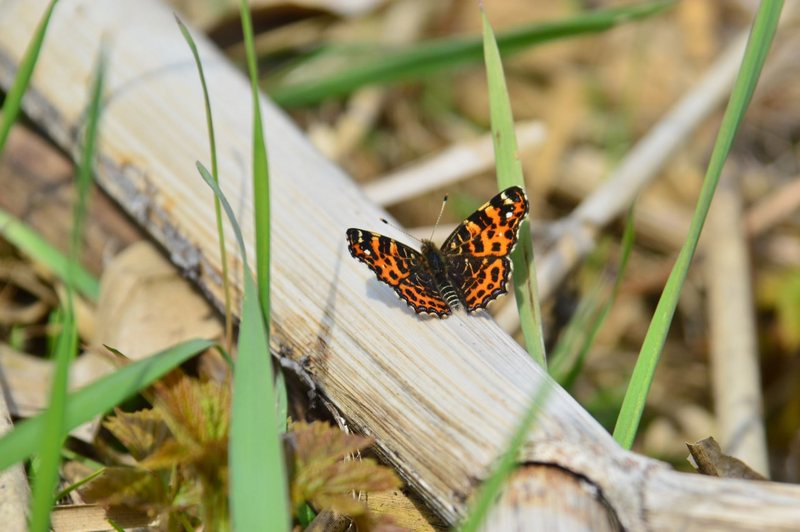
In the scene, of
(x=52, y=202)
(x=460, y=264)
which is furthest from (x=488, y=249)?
(x=52, y=202)

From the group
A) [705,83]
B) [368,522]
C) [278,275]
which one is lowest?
[368,522]

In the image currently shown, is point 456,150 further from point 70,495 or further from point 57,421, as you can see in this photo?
point 57,421

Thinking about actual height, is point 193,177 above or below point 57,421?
above

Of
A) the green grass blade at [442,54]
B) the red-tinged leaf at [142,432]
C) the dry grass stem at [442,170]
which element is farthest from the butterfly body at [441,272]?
the dry grass stem at [442,170]

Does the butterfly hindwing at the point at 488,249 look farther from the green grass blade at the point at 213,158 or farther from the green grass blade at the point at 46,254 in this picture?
the green grass blade at the point at 46,254

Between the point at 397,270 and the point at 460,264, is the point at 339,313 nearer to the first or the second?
the point at 397,270

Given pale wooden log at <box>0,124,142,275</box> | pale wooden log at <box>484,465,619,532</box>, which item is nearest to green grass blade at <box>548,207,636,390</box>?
pale wooden log at <box>484,465,619,532</box>

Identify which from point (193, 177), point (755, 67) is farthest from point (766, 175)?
point (193, 177)

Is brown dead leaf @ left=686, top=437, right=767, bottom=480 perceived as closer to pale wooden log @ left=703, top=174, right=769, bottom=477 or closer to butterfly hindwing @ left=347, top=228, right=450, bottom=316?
butterfly hindwing @ left=347, top=228, right=450, bottom=316
